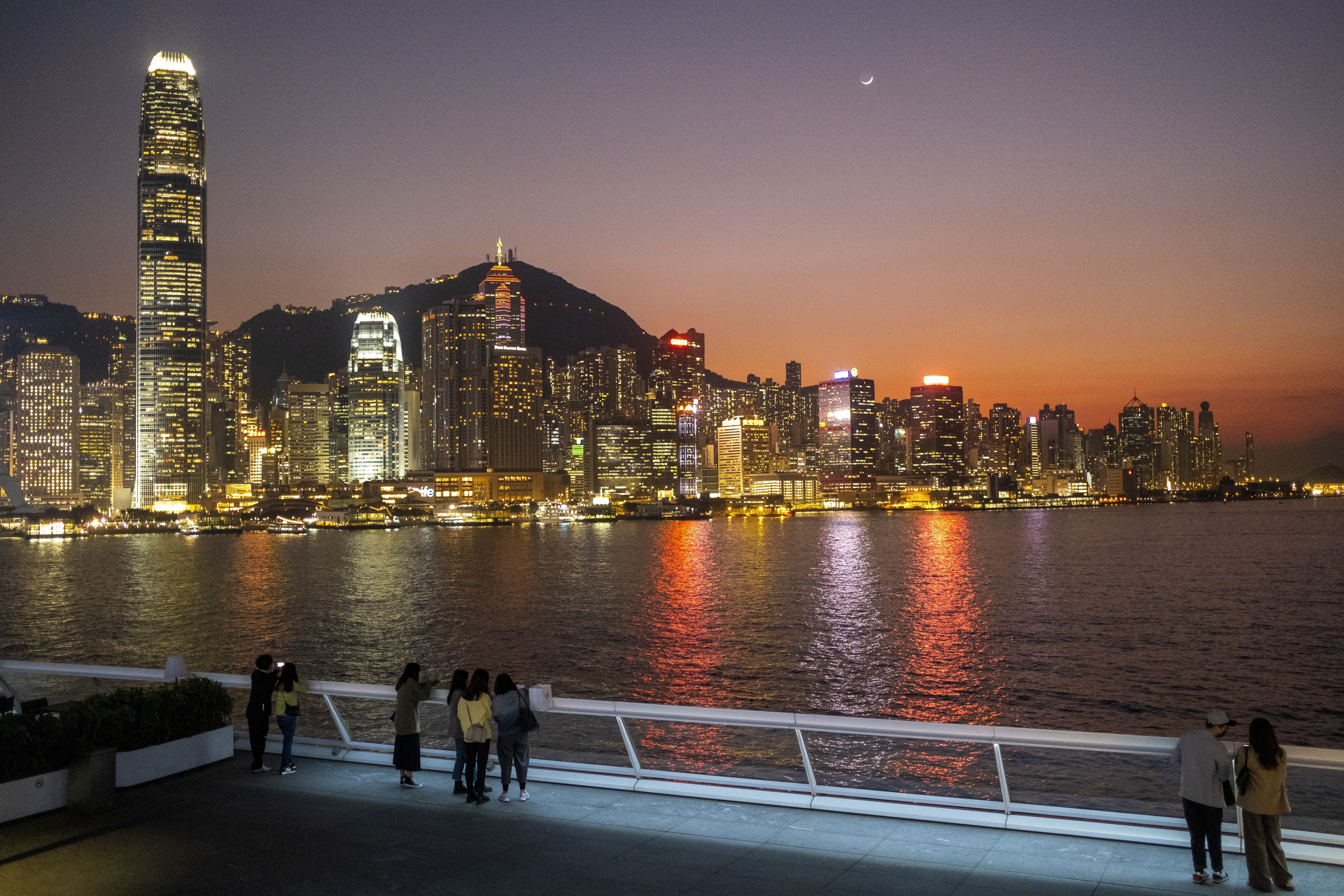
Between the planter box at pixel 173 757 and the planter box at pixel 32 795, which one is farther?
the planter box at pixel 173 757

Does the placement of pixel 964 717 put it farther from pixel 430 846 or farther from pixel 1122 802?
pixel 430 846

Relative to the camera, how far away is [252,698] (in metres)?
12.2

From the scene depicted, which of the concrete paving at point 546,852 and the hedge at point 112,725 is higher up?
the hedge at point 112,725

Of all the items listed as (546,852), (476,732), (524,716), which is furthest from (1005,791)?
(476,732)

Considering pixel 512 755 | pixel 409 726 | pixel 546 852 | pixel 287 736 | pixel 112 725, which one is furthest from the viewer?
pixel 287 736

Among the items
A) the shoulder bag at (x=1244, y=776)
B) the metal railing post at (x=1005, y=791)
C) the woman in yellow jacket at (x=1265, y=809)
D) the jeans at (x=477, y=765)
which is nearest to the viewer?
the woman in yellow jacket at (x=1265, y=809)

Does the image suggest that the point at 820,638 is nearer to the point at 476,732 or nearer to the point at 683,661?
the point at 683,661

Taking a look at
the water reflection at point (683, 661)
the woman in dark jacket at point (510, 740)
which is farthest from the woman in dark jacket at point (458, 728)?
the water reflection at point (683, 661)

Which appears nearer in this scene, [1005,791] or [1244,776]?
[1244,776]

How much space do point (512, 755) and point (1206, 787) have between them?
6498 mm

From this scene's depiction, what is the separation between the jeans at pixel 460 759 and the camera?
10.6m

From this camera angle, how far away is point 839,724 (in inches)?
405

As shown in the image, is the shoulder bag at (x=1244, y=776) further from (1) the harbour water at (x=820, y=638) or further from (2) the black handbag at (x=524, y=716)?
(2) the black handbag at (x=524, y=716)

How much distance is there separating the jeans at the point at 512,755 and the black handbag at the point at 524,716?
9 centimetres
